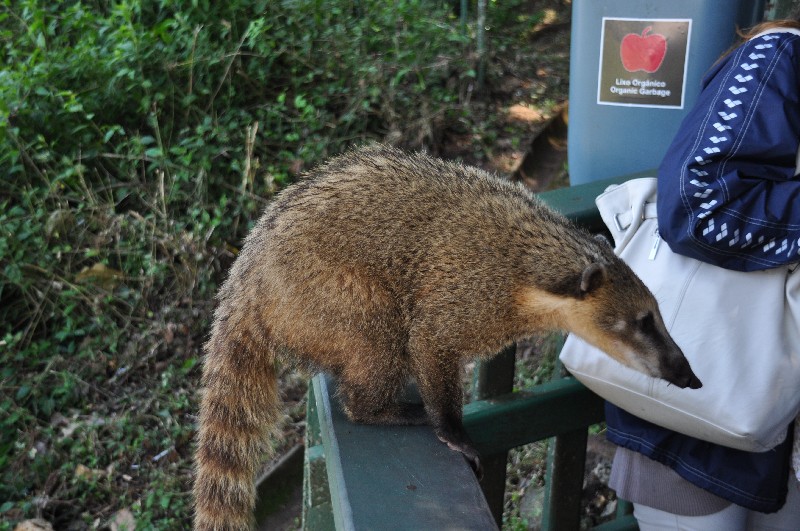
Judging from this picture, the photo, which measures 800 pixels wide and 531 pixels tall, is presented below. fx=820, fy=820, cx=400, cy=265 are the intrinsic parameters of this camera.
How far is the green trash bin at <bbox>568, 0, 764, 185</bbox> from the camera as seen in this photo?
9.61 ft

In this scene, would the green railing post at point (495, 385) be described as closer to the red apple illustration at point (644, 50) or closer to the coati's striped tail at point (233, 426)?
the coati's striped tail at point (233, 426)

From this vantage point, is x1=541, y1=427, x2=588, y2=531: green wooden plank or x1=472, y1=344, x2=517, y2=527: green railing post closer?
x1=472, y1=344, x2=517, y2=527: green railing post

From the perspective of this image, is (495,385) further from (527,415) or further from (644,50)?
(644,50)

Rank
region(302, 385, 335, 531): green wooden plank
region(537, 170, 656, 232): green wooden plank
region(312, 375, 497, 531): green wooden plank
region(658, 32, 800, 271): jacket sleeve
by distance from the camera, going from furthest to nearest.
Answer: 1. region(537, 170, 656, 232): green wooden plank
2. region(302, 385, 335, 531): green wooden plank
3. region(658, 32, 800, 271): jacket sleeve
4. region(312, 375, 497, 531): green wooden plank

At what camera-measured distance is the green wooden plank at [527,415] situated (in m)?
2.26

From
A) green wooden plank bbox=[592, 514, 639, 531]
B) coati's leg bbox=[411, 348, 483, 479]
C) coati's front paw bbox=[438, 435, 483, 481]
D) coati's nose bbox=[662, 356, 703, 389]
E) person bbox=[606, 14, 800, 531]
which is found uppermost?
person bbox=[606, 14, 800, 531]

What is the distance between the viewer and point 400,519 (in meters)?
1.49

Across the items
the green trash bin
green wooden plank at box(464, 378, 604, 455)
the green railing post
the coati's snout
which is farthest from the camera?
the green trash bin

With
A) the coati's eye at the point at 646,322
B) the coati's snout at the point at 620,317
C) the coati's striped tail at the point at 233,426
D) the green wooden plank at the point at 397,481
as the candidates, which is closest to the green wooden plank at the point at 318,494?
the green wooden plank at the point at 397,481

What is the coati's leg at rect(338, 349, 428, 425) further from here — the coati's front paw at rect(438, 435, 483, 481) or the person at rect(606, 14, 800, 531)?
the person at rect(606, 14, 800, 531)

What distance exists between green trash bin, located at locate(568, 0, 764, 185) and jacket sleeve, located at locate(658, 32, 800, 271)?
1.08 metres

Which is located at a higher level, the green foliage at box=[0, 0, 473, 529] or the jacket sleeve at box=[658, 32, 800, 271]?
the jacket sleeve at box=[658, 32, 800, 271]

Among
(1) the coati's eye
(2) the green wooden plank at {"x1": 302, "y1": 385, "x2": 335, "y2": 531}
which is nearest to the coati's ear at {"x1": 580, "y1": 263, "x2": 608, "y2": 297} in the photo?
(1) the coati's eye

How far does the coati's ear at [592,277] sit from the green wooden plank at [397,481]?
55cm
